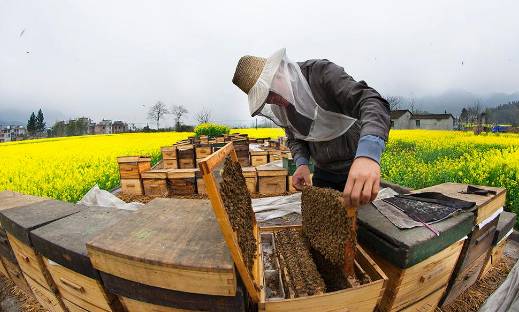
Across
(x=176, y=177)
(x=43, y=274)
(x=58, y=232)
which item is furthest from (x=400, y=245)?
(x=176, y=177)

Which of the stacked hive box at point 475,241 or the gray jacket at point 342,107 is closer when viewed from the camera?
the gray jacket at point 342,107

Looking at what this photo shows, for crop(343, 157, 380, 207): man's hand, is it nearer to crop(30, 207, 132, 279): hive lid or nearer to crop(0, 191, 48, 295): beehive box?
crop(30, 207, 132, 279): hive lid

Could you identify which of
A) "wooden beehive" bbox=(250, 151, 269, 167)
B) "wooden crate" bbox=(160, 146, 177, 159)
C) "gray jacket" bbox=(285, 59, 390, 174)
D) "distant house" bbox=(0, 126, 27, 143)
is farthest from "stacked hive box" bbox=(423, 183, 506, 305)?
"distant house" bbox=(0, 126, 27, 143)

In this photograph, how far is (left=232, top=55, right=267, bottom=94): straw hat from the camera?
210 cm

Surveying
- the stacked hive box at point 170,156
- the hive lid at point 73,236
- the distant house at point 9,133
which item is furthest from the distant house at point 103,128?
the hive lid at point 73,236

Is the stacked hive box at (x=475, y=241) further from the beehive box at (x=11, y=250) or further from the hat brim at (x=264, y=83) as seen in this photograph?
the beehive box at (x=11, y=250)

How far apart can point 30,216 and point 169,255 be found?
1.71 metres

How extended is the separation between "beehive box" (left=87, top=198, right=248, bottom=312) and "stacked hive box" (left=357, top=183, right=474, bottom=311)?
0.87 metres

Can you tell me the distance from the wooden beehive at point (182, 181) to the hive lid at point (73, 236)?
438 cm

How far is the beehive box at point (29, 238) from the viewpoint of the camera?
208 centimetres

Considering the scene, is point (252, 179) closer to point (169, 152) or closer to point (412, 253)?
point (169, 152)

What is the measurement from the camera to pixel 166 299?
4.50 ft

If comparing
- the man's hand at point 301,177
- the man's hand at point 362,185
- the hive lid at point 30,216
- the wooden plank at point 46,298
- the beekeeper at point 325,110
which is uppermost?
the beekeeper at point 325,110

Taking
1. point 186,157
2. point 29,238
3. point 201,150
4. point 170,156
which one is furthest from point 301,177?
point 170,156
